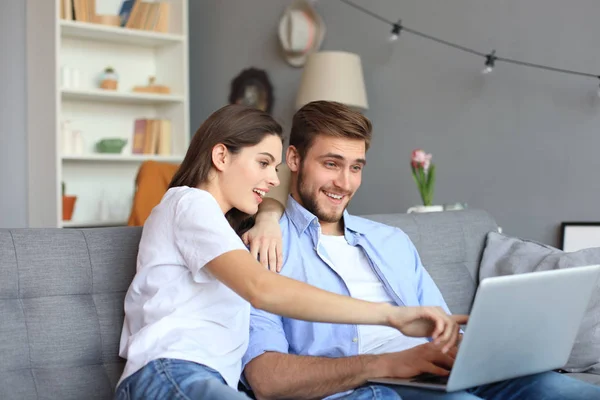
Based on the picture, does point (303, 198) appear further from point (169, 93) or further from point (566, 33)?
point (169, 93)

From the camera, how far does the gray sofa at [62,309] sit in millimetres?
1668

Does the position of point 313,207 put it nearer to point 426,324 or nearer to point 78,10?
point 426,324

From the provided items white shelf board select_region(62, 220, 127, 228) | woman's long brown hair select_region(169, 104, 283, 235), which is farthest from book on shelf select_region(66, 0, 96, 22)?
woman's long brown hair select_region(169, 104, 283, 235)

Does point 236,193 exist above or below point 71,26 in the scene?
below

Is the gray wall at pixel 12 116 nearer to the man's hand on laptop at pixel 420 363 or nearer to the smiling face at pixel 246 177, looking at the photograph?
the smiling face at pixel 246 177

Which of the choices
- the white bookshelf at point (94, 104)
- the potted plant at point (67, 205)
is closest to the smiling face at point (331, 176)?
the white bookshelf at point (94, 104)

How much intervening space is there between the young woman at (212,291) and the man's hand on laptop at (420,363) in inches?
7.6

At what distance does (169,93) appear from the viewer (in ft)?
16.2

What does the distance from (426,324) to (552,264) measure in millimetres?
1102

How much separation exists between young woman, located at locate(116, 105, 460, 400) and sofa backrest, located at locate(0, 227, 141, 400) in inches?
6.9

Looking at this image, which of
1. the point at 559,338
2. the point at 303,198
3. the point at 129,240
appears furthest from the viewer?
the point at 303,198

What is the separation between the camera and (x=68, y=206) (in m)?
4.55

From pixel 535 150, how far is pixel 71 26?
2.67 metres

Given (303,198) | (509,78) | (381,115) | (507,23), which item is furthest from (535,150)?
(303,198)
